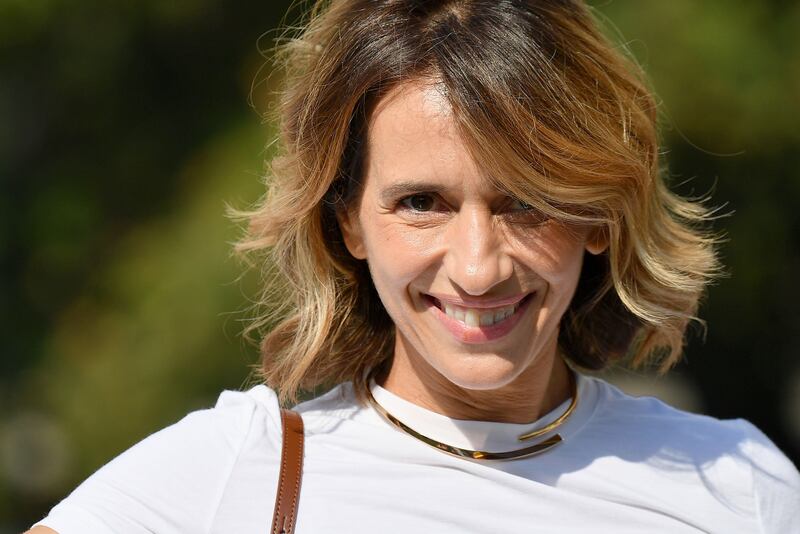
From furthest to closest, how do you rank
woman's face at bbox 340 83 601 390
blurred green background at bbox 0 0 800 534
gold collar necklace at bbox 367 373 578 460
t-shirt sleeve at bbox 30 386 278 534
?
blurred green background at bbox 0 0 800 534 < gold collar necklace at bbox 367 373 578 460 < woman's face at bbox 340 83 601 390 < t-shirt sleeve at bbox 30 386 278 534

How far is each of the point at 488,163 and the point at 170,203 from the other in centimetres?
431

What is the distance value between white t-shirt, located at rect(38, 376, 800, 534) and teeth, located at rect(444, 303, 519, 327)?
229 mm

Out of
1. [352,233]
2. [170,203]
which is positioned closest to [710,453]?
[352,233]

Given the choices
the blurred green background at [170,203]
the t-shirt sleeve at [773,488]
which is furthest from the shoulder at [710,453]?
the blurred green background at [170,203]

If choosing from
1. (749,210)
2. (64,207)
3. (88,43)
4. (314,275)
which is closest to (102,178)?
(64,207)

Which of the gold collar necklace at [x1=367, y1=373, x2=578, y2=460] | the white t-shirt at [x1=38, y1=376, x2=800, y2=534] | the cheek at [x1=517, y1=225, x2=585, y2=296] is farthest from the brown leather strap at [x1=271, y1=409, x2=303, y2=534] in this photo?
the cheek at [x1=517, y1=225, x2=585, y2=296]

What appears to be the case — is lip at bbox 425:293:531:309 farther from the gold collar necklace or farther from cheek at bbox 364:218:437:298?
the gold collar necklace

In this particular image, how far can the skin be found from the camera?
1911mm

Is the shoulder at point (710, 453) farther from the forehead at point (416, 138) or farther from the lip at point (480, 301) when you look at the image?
the forehead at point (416, 138)

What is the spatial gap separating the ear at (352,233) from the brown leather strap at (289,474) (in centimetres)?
30

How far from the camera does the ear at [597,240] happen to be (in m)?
2.11

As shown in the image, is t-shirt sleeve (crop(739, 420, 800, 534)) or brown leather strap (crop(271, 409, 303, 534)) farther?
t-shirt sleeve (crop(739, 420, 800, 534))

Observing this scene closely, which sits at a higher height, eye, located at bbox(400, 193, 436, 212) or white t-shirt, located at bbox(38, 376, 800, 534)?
eye, located at bbox(400, 193, 436, 212)

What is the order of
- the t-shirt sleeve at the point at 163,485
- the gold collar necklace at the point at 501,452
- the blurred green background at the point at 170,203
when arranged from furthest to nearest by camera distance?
the blurred green background at the point at 170,203, the gold collar necklace at the point at 501,452, the t-shirt sleeve at the point at 163,485
